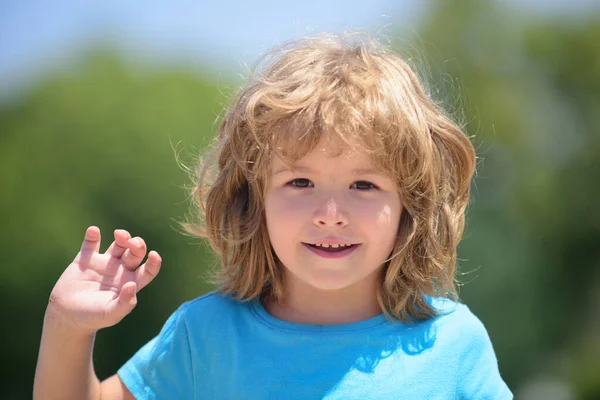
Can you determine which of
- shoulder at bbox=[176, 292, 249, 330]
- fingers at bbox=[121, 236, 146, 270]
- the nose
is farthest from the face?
fingers at bbox=[121, 236, 146, 270]

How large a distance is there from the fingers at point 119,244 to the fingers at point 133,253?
0.5 inches

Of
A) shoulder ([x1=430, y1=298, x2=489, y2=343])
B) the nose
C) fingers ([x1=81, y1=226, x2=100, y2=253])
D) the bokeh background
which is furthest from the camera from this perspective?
the bokeh background

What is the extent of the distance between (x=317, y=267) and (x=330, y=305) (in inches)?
8.2

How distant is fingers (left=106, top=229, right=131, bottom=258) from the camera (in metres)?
2.19

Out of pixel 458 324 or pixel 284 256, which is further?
pixel 458 324

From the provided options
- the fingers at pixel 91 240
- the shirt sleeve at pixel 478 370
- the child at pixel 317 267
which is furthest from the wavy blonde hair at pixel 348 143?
the fingers at pixel 91 240

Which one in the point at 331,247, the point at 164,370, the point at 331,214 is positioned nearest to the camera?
the point at 331,214

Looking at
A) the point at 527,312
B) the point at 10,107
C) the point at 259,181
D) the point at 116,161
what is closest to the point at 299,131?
the point at 259,181

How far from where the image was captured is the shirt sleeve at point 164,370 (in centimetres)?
228

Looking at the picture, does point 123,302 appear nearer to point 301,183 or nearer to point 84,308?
point 84,308

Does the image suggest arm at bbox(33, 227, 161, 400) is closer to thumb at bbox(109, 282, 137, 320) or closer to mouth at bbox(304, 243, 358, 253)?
thumb at bbox(109, 282, 137, 320)

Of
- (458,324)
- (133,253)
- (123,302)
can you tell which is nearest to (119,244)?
(133,253)

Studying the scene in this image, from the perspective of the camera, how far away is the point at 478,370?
226 cm

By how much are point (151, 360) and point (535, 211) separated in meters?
8.58
